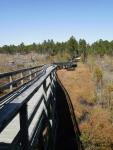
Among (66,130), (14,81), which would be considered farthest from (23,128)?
(66,130)

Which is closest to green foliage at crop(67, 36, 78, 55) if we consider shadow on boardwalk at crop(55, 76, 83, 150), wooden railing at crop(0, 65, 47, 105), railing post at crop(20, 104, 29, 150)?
wooden railing at crop(0, 65, 47, 105)

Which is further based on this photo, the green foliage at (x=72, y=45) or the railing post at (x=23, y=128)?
the green foliage at (x=72, y=45)

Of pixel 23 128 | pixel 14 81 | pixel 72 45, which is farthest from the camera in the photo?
pixel 72 45

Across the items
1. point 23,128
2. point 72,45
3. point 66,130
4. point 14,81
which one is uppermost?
point 23,128

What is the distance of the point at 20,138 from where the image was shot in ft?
11.1

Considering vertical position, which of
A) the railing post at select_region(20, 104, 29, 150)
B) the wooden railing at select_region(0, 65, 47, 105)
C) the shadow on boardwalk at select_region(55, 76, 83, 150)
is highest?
the railing post at select_region(20, 104, 29, 150)

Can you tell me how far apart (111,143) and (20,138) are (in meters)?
37.4

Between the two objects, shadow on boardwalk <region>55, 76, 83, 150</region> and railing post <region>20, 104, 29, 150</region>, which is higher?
railing post <region>20, 104, 29, 150</region>

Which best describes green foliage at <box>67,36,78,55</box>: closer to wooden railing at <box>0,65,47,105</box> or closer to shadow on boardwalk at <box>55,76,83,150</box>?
wooden railing at <box>0,65,47,105</box>

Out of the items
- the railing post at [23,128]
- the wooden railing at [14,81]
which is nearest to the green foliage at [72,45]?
the wooden railing at [14,81]

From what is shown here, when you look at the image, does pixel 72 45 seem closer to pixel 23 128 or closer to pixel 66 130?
pixel 66 130

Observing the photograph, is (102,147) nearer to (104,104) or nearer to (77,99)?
(77,99)

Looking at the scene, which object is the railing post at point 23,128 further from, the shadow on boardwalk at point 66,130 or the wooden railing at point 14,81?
the shadow on boardwalk at point 66,130

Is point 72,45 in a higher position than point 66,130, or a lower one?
higher
